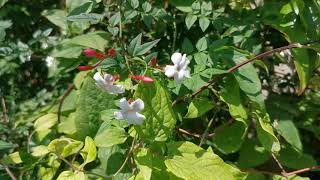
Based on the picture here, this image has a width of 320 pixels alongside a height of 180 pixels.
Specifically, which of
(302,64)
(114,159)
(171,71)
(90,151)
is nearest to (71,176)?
(90,151)

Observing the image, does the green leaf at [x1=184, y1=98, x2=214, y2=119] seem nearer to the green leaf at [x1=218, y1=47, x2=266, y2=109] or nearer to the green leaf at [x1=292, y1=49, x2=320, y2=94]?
the green leaf at [x1=218, y1=47, x2=266, y2=109]

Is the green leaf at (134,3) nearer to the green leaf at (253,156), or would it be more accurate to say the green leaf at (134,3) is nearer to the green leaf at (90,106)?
the green leaf at (90,106)

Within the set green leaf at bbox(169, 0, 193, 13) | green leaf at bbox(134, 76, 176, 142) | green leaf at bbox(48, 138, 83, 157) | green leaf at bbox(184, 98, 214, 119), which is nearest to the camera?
green leaf at bbox(134, 76, 176, 142)

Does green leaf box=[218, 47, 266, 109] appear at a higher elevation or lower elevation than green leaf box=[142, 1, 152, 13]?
lower

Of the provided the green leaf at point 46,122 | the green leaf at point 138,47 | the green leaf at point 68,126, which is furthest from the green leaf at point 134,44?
the green leaf at point 46,122

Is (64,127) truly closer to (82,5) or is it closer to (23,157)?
(23,157)

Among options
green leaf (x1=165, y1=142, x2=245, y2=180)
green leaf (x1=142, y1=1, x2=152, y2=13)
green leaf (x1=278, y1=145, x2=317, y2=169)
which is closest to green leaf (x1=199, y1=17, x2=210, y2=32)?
green leaf (x1=142, y1=1, x2=152, y2=13)

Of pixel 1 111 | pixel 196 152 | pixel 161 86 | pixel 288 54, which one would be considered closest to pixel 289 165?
pixel 288 54
